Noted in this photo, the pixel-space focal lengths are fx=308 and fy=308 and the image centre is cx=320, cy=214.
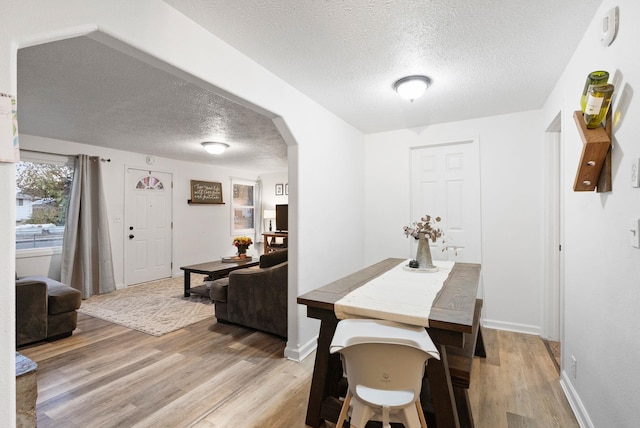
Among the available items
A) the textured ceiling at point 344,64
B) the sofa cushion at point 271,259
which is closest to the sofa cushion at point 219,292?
the sofa cushion at point 271,259

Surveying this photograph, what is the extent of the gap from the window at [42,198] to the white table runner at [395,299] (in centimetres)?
488

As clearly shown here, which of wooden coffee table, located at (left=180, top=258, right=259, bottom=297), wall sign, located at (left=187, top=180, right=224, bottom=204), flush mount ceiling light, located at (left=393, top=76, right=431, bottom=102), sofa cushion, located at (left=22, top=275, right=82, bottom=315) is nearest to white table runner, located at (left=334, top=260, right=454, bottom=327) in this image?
flush mount ceiling light, located at (left=393, top=76, right=431, bottom=102)

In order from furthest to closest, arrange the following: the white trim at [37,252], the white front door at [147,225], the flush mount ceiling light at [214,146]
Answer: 1. the white front door at [147,225]
2. the flush mount ceiling light at [214,146]
3. the white trim at [37,252]

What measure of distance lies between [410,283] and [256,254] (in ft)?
20.3

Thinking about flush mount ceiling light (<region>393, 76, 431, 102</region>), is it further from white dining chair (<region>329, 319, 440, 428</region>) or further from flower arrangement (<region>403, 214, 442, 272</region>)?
white dining chair (<region>329, 319, 440, 428</region>)

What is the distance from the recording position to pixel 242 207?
25.0ft

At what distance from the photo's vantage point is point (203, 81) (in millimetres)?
1860

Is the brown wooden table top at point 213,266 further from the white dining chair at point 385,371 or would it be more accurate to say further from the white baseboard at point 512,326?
the white dining chair at point 385,371

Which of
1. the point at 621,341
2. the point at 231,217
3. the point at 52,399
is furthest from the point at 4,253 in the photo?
the point at 231,217

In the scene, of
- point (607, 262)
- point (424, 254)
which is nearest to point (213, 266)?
point (424, 254)

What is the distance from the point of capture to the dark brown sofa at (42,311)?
2.94m

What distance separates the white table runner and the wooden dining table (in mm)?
48

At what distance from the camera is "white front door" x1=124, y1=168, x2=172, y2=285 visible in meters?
5.32

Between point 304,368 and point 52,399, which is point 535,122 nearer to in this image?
point 304,368
